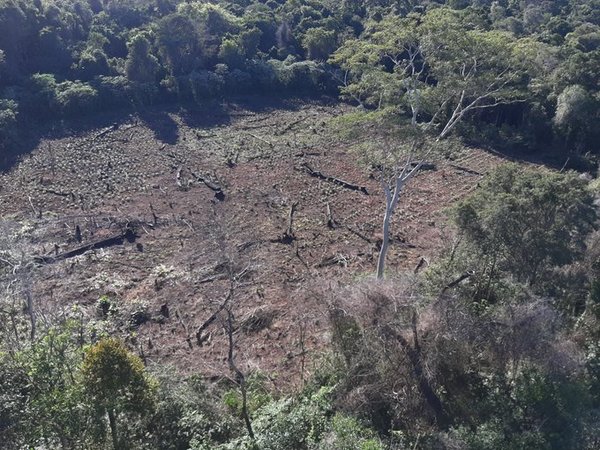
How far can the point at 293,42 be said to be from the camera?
39562 mm

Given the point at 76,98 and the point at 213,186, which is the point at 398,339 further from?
the point at 76,98

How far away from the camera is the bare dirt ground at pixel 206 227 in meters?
14.5

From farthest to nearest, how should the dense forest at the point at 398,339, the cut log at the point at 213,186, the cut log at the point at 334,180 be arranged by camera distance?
1. the cut log at the point at 334,180
2. the cut log at the point at 213,186
3. the dense forest at the point at 398,339

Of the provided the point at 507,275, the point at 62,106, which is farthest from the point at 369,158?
the point at 62,106

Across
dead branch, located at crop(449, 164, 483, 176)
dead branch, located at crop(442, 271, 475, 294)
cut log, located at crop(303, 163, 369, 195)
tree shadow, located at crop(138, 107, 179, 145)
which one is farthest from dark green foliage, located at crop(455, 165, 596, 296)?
tree shadow, located at crop(138, 107, 179, 145)

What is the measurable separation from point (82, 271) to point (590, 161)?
2112cm

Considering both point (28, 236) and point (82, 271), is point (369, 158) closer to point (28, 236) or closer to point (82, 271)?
point (82, 271)

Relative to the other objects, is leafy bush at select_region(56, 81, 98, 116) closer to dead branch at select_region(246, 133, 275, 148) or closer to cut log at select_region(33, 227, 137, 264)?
dead branch at select_region(246, 133, 275, 148)

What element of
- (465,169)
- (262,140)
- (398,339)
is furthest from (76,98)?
(398,339)

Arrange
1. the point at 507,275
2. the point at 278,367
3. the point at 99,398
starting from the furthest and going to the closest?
the point at 278,367 < the point at 507,275 < the point at 99,398

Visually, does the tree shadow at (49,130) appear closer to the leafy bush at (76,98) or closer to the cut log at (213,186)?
the leafy bush at (76,98)

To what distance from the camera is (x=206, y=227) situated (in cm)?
2006

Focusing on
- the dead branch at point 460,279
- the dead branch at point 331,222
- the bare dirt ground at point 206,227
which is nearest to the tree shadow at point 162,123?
the bare dirt ground at point 206,227

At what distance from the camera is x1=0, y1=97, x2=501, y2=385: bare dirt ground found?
14.5 meters
